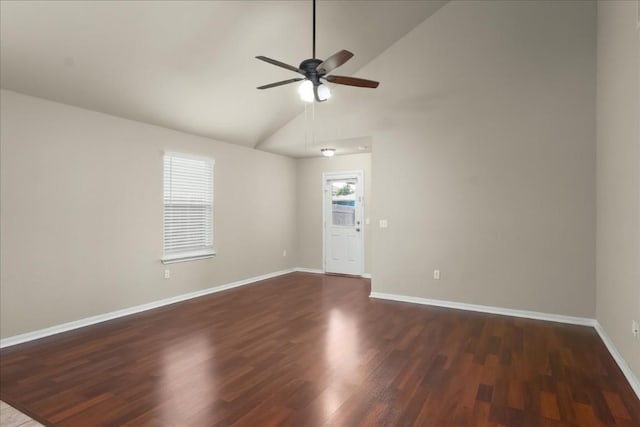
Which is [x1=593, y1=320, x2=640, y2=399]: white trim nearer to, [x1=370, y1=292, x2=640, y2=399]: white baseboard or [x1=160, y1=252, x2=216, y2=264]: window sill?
[x1=370, y1=292, x2=640, y2=399]: white baseboard

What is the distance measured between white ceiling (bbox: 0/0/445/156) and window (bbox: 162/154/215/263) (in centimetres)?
56

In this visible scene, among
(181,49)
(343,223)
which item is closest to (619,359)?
(343,223)

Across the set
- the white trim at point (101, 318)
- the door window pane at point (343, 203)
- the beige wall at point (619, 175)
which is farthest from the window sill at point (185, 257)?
the beige wall at point (619, 175)

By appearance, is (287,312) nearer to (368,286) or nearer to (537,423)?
(368,286)

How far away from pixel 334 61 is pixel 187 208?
347 centimetres

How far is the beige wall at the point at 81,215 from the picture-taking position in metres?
3.47

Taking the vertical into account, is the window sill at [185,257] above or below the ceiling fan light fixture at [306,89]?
below

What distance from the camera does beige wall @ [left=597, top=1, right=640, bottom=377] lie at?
102 inches

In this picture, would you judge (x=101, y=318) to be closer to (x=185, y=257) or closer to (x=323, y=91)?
(x=185, y=257)

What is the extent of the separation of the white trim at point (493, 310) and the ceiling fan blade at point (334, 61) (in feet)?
11.1

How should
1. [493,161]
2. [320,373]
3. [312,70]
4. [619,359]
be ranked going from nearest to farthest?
[320,373], [619,359], [312,70], [493,161]

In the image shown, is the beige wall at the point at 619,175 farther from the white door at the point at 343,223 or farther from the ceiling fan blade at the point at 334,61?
the white door at the point at 343,223

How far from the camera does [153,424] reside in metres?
2.11

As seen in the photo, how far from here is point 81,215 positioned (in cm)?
398
